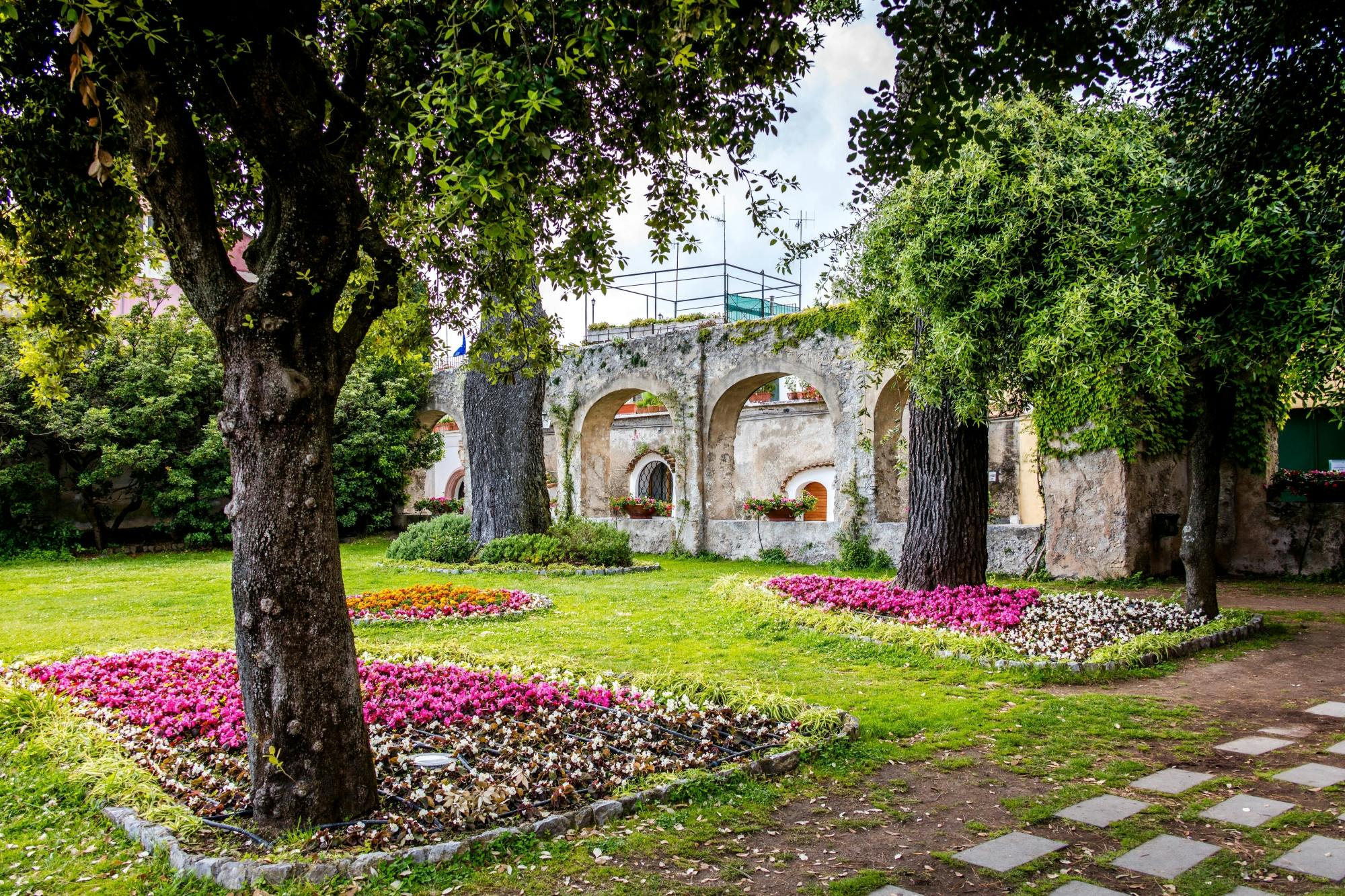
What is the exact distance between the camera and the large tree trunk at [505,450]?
14.2 meters

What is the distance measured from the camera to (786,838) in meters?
3.63

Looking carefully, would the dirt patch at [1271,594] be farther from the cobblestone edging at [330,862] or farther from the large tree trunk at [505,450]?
the large tree trunk at [505,450]

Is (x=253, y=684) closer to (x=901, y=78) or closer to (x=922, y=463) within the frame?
(x=901, y=78)

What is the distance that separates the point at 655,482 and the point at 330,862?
23.0m

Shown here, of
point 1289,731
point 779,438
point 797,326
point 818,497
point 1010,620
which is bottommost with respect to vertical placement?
point 1289,731

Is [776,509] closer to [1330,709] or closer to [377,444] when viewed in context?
[377,444]

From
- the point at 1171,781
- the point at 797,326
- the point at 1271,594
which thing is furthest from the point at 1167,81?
the point at 797,326

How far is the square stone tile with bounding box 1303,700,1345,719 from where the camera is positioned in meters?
5.57

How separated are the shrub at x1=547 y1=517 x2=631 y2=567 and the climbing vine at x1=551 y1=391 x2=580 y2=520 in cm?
369

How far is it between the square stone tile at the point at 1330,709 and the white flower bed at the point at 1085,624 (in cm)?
146

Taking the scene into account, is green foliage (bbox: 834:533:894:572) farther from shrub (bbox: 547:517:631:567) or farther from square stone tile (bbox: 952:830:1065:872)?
square stone tile (bbox: 952:830:1065:872)

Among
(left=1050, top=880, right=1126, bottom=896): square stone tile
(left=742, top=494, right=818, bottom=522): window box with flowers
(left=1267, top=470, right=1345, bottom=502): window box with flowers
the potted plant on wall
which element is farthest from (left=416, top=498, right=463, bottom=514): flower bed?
(left=1050, top=880, right=1126, bottom=896): square stone tile

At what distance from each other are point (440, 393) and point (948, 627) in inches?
623

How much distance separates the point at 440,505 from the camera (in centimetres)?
2166
